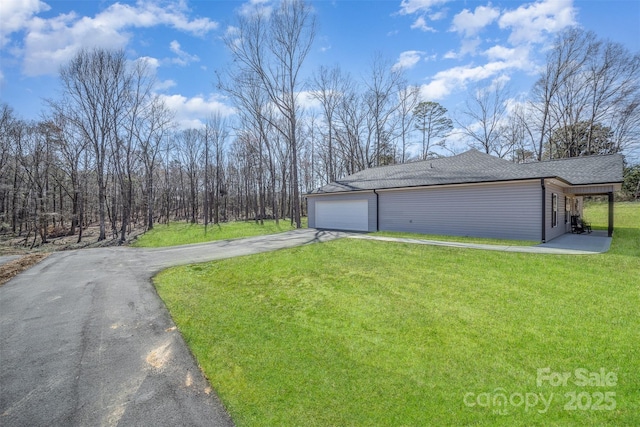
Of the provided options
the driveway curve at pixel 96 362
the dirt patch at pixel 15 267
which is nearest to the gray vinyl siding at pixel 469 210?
the driveway curve at pixel 96 362

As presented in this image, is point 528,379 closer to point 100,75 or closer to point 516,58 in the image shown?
point 516,58

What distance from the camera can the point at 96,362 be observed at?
310 cm

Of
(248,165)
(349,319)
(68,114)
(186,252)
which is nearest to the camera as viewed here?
(349,319)

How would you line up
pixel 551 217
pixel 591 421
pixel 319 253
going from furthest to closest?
pixel 551 217, pixel 319 253, pixel 591 421

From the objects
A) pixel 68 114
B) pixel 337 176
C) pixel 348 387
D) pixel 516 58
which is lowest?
pixel 348 387

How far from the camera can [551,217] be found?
1059 cm

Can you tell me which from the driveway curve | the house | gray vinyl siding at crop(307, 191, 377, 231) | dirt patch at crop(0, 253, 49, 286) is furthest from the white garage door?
dirt patch at crop(0, 253, 49, 286)

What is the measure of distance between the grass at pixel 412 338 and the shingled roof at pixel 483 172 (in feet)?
17.4

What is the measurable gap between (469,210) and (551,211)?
2.93 metres

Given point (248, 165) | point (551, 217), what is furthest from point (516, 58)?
point (248, 165)

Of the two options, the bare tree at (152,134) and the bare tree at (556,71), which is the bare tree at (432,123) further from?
the bare tree at (152,134)

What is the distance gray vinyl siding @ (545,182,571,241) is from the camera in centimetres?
1013

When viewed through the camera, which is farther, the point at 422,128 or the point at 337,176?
the point at 337,176

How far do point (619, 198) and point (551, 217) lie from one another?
25686 mm
